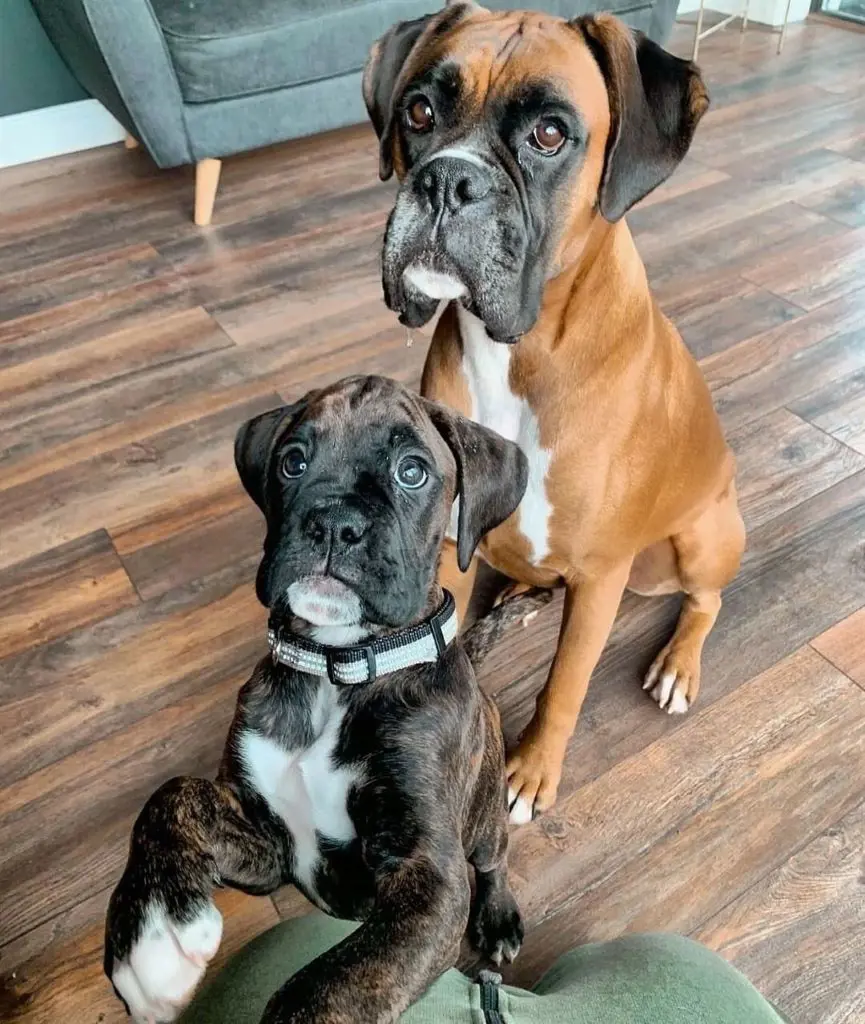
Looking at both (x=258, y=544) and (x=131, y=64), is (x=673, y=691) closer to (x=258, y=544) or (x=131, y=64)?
(x=258, y=544)

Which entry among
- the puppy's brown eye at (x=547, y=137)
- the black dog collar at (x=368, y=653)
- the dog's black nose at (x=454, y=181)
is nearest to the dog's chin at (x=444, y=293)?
the dog's black nose at (x=454, y=181)

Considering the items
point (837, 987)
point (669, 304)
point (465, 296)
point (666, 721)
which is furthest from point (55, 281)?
point (837, 987)

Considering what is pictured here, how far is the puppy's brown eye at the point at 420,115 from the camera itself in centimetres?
160

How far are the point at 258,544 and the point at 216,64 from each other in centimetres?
196

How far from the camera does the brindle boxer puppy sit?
118 centimetres

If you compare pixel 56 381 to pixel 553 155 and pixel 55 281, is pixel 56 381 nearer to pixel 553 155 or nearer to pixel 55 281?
pixel 55 281

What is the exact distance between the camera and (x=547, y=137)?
1504 mm

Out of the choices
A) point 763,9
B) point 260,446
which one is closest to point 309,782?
point 260,446

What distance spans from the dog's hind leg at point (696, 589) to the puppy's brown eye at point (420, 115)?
0.96 meters

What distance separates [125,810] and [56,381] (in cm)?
163

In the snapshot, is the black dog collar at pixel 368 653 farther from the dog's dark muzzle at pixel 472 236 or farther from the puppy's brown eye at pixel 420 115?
the puppy's brown eye at pixel 420 115

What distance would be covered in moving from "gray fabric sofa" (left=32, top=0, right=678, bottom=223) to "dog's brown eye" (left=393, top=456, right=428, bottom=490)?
2.59 meters

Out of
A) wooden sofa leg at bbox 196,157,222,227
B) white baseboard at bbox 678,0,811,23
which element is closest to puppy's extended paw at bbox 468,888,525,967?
wooden sofa leg at bbox 196,157,222,227

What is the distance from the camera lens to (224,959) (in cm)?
170
